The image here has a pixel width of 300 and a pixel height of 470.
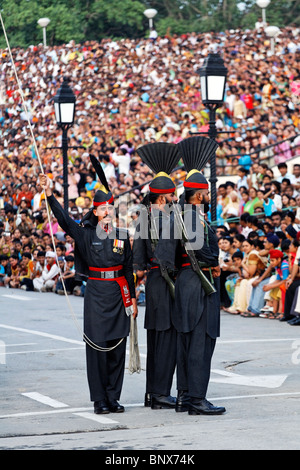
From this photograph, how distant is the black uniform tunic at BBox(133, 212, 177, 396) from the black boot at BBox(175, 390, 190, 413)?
0.90ft

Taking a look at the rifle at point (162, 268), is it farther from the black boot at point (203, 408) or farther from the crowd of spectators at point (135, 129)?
the crowd of spectators at point (135, 129)

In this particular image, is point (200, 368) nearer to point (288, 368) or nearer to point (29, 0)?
point (288, 368)

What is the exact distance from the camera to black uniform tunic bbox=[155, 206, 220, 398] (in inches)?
368

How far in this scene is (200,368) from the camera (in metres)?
9.34

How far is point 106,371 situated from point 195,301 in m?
0.98

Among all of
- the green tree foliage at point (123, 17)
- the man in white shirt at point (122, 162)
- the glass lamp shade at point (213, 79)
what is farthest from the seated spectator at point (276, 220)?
the green tree foliage at point (123, 17)

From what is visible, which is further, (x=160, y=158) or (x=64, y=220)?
(x=160, y=158)

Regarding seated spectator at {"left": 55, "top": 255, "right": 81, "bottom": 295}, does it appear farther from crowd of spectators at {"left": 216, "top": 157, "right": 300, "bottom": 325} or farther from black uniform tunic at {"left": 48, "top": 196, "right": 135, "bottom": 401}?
black uniform tunic at {"left": 48, "top": 196, "right": 135, "bottom": 401}

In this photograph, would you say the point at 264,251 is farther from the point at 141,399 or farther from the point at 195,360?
the point at 195,360

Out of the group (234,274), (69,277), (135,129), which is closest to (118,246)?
(234,274)

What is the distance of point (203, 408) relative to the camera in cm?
926

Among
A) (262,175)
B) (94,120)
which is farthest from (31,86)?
(262,175)

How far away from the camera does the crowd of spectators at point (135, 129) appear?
71.6 ft

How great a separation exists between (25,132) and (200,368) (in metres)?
30.6
